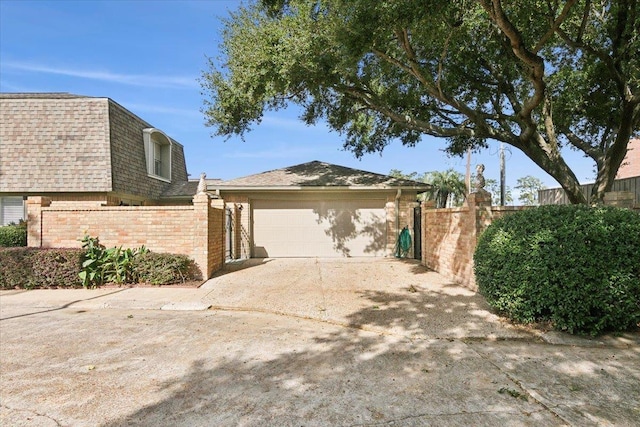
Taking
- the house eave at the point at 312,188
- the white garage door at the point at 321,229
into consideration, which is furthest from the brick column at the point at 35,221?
the white garage door at the point at 321,229

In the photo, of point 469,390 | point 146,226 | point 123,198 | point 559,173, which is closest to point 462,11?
point 559,173

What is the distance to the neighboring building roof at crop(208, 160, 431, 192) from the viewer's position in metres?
12.8

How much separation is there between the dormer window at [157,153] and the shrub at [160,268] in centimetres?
662

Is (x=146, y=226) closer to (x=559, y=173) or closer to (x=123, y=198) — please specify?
(x=123, y=198)

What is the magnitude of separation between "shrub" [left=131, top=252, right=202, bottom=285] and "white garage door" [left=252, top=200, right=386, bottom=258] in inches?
192

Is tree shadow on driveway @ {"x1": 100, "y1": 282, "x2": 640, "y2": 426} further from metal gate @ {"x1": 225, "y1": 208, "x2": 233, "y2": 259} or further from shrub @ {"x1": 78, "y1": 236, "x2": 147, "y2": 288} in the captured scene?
metal gate @ {"x1": 225, "y1": 208, "x2": 233, "y2": 259}

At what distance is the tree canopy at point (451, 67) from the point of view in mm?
7586

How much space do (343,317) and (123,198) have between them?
32.7 ft

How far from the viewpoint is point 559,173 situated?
10.0m

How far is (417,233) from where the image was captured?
12.5 metres

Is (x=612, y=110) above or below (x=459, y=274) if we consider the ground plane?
above

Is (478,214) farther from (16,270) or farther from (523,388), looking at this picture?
(16,270)

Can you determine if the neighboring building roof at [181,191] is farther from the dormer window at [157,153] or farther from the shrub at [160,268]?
the shrub at [160,268]

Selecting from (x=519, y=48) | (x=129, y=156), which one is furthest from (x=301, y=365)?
(x=129, y=156)
